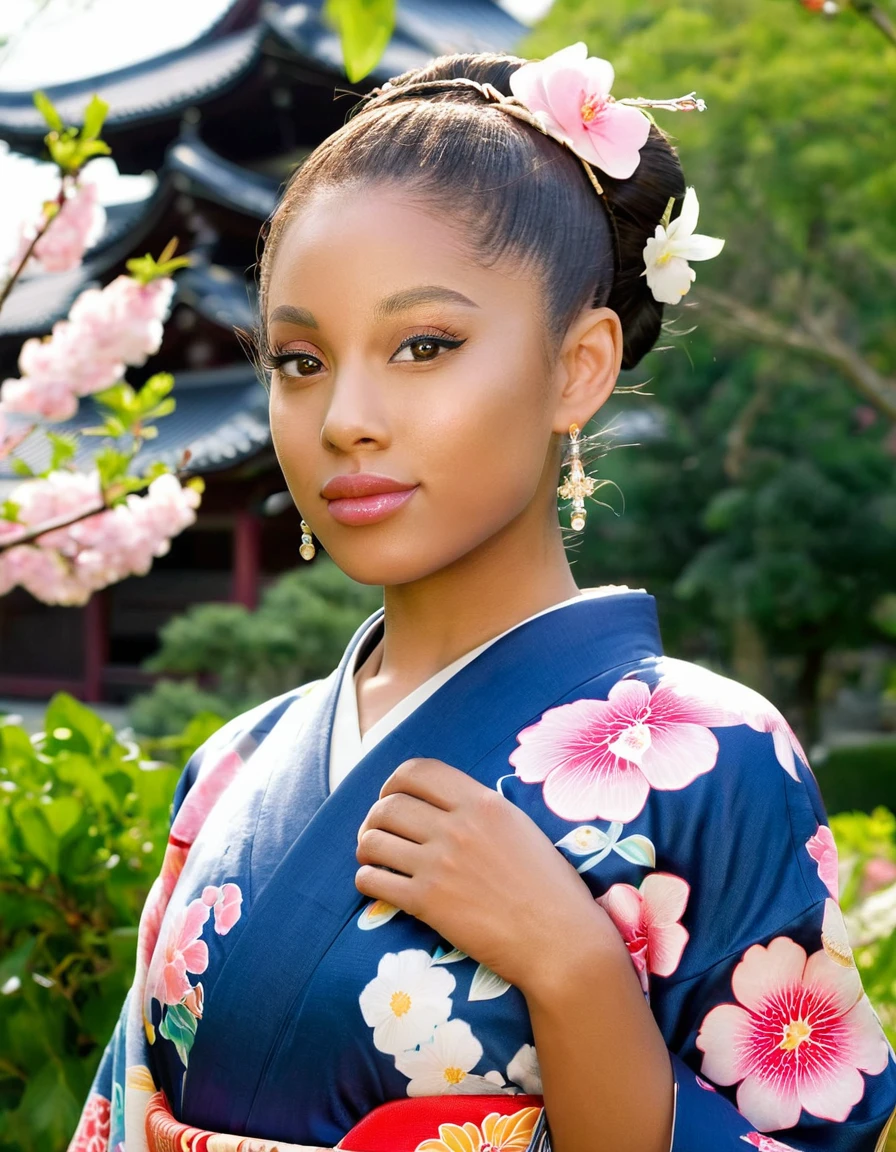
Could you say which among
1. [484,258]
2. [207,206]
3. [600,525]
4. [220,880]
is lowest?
[600,525]

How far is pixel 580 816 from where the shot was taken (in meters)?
1.15

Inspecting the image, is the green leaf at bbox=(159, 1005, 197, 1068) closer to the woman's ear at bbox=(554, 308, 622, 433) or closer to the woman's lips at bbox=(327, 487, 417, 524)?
the woman's lips at bbox=(327, 487, 417, 524)

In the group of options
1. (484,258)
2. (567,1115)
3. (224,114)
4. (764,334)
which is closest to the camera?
(567,1115)

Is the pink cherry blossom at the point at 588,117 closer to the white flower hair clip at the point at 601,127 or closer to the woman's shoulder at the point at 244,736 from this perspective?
the white flower hair clip at the point at 601,127

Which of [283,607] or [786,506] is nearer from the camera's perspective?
[283,607]

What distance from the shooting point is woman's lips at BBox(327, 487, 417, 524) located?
1172mm

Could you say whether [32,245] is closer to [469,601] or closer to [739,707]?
[469,601]

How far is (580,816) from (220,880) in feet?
1.33

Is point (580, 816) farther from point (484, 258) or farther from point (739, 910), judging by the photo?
point (484, 258)

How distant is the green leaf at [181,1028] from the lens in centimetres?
128

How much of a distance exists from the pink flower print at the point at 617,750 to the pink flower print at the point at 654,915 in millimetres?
63

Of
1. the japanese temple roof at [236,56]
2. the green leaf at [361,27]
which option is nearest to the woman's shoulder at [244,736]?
the green leaf at [361,27]

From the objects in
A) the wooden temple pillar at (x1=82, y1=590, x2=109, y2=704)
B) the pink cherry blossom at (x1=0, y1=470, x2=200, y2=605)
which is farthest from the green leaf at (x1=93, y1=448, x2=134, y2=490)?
the wooden temple pillar at (x1=82, y1=590, x2=109, y2=704)

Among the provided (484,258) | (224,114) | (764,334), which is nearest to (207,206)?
(224,114)
